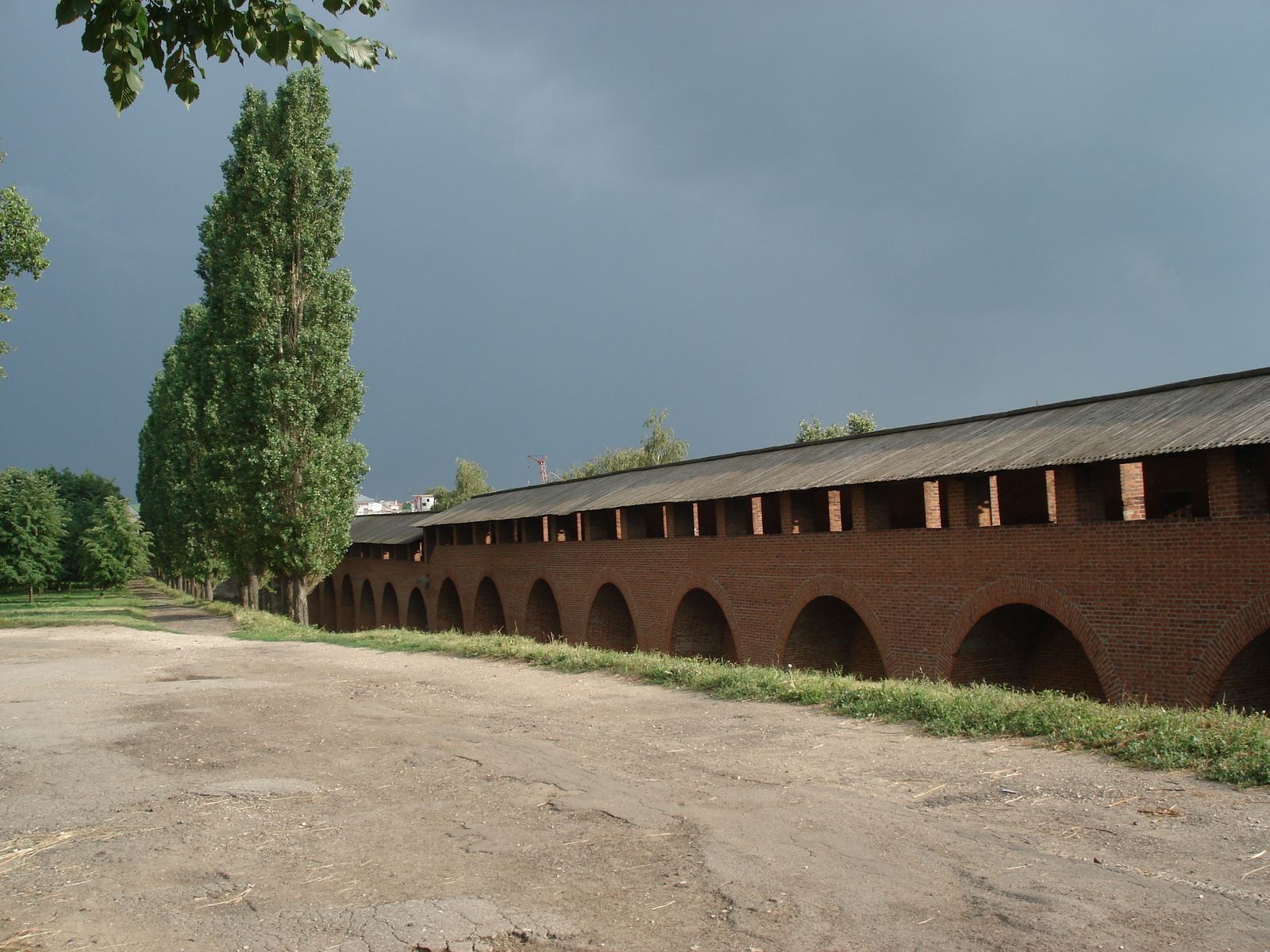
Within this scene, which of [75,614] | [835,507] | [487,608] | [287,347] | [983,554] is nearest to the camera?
[983,554]

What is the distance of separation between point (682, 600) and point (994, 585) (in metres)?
7.29

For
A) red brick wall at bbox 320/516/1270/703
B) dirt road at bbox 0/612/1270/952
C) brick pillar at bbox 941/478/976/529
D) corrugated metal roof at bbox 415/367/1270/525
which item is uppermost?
corrugated metal roof at bbox 415/367/1270/525

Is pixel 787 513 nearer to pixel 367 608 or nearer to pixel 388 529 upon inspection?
pixel 388 529

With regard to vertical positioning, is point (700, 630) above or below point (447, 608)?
above

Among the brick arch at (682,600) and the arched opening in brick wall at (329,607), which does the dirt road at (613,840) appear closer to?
the brick arch at (682,600)

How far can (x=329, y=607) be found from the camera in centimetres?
4184

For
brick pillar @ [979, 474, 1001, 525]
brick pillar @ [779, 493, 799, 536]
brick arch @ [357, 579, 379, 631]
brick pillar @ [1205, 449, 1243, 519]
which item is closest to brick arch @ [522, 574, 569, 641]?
brick pillar @ [779, 493, 799, 536]

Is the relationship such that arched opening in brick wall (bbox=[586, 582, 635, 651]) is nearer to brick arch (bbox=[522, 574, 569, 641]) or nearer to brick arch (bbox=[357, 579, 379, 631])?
brick arch (bbox=[522, 574, 569, 641])

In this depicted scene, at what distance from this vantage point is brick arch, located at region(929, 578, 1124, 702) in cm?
1057

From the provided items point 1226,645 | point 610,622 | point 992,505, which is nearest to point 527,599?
point 610,622

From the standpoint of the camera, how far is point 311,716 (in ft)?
28.4

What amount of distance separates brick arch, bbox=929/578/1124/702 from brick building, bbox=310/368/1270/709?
0.03 meters

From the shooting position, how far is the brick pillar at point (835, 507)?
608 inches

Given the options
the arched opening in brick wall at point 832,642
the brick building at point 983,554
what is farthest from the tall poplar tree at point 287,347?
the arched opening in brick wall at point 832,642
